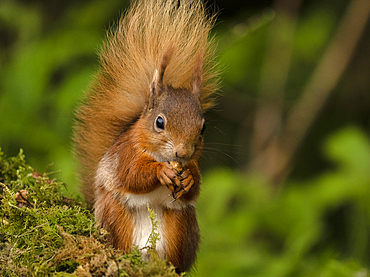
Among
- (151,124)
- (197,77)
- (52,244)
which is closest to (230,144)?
(197,77)

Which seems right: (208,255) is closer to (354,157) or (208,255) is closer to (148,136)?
(354,157)

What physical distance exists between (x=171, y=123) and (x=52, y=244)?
76 centimetres

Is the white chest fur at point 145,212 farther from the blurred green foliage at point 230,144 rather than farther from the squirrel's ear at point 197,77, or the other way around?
the blurred green foliage at point 230,144

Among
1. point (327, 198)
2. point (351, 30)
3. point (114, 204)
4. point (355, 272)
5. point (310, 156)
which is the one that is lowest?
point (114, 204)

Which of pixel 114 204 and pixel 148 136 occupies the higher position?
pixel 148 136

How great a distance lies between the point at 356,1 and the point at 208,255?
3.29 metres

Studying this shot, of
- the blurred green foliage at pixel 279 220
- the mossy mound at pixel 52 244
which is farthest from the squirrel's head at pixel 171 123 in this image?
the blurred green foliage at pixel 279 220

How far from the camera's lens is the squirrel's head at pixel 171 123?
1982mm

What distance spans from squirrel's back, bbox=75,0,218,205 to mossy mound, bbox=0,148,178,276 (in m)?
0.47

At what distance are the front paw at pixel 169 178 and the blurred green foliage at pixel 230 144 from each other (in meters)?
1.13

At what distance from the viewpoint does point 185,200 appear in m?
1.97

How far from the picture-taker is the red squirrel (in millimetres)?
1929

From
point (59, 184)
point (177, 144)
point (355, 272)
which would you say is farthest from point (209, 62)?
point (355, 272)

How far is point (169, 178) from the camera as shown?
70.9 inches
